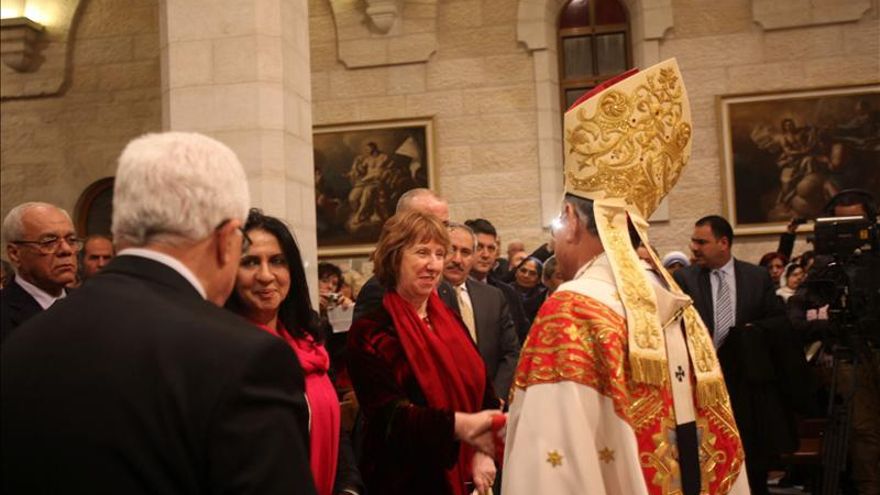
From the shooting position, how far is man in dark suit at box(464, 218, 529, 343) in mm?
5805

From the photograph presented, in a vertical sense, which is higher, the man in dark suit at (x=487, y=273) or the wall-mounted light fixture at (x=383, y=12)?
the wall-mounted light fixture at (x=383, y=12)

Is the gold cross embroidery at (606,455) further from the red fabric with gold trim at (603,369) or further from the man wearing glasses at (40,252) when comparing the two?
the man wearing glasses at (40,252)

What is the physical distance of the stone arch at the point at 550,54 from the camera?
1088cm

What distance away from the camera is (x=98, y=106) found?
39.7 ft

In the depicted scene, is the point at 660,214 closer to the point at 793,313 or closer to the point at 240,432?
the point at 793,313

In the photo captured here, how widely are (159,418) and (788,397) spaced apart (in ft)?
18.6

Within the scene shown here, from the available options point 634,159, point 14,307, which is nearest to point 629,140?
point 634,159

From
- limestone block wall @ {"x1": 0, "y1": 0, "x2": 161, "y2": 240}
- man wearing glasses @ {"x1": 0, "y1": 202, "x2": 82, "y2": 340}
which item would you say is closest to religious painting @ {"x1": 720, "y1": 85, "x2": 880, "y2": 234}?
limestone block wall @ {"x1": 0, "y1": 0, "x2": 161, "y2": 240}

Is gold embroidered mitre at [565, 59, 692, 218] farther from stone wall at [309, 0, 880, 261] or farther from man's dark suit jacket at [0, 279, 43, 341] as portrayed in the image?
stone wall at [309, 0, 880, 261]

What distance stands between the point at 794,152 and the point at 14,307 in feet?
27.3

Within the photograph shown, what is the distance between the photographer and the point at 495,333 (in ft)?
15.9

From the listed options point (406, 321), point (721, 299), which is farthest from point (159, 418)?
point (721, 299)

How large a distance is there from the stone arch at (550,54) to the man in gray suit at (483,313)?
6.04 metres

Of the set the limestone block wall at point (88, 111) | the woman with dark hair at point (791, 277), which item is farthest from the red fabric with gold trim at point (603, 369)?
the limestone block wall at point (88, 111)
